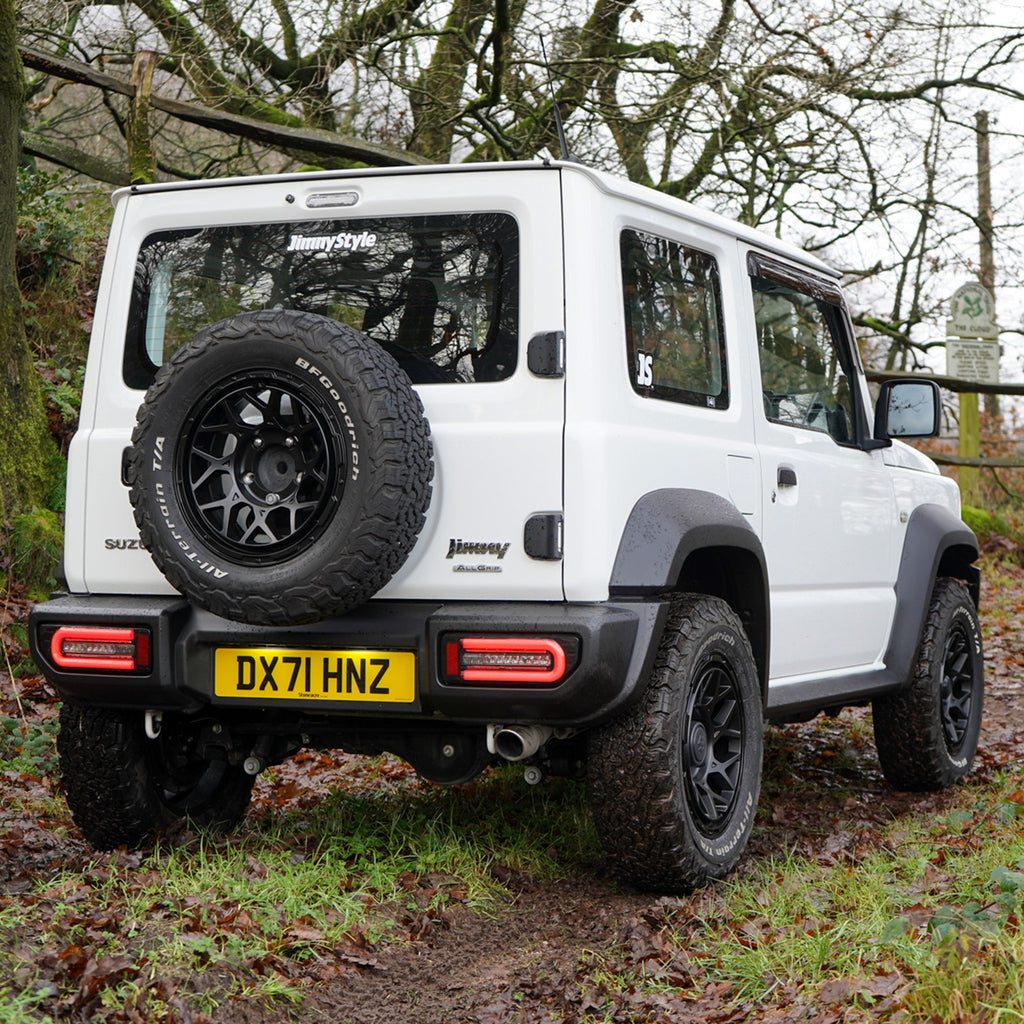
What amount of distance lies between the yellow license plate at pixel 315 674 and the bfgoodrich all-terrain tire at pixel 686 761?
606 mm

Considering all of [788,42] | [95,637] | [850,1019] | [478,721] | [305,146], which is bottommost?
[850,1019]

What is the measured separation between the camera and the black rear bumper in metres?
3.41

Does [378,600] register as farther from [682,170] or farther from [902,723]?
[682,170]

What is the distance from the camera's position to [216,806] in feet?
14.8

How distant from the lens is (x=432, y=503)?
357 cm

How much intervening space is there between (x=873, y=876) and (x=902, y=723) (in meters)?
1.79

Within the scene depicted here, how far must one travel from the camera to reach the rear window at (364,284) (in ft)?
12.0

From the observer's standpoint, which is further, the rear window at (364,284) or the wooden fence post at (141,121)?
the wooden fence post at (141,121)

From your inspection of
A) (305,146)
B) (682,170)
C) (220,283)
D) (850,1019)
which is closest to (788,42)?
(682,170)

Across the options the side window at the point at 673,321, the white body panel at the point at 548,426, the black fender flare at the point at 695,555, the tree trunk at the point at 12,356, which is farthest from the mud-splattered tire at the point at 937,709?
the tree trunk at the point at 12,356

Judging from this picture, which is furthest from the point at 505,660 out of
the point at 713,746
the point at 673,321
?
the point at 673,321

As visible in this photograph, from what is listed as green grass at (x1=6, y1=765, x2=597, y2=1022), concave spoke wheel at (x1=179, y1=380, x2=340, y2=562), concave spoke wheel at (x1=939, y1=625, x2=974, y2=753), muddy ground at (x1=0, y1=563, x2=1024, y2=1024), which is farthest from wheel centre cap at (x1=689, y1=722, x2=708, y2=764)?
concave spoke wheel at (x1=939, y1=625, x2=974, y2=753)

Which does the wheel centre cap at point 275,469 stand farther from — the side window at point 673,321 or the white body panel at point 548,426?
the side window at point 673,321

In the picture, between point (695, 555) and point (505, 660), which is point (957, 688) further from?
point (505, 660)
